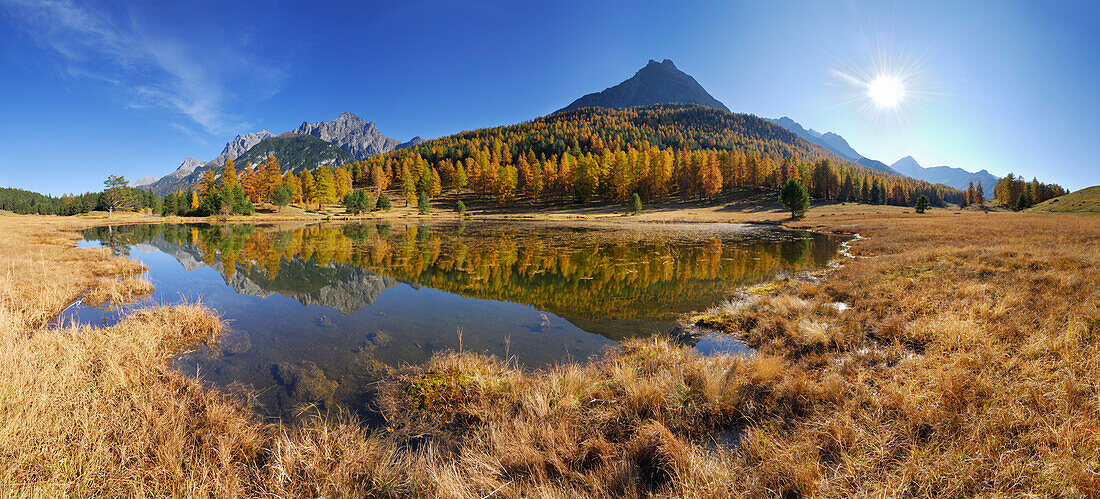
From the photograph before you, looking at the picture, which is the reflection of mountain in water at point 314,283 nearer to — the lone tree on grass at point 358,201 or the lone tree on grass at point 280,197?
the lone tree on grass at point 358,201

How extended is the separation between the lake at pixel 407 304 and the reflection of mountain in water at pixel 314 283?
2.8 inches

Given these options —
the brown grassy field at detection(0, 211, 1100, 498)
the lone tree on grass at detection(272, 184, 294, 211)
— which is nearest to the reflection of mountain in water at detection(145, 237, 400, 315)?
the brown grassy field at detection(0, 211, 1100, 498)

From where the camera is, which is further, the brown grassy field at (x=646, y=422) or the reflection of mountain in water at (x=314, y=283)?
the reflection of mountain in water at (x=314, y=283)

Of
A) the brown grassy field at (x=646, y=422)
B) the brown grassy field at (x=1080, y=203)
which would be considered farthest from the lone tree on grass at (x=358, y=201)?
the brown grassy field at (x=1080, y=203)

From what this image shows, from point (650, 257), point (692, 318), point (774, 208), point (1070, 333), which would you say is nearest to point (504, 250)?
point (650, 257)

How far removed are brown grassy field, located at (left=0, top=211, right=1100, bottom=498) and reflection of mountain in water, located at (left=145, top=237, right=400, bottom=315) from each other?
5.48 metres

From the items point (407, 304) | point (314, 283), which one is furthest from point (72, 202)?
point (407, 304)

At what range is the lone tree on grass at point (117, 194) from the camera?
91475 mm

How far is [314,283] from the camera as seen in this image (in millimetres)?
15930

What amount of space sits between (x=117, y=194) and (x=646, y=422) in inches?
5754

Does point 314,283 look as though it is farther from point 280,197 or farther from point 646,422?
point 280,197

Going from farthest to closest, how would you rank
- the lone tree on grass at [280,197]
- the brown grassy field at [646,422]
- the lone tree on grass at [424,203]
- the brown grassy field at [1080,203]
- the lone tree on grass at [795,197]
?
the lone tree on grass at [424,203] → the lone tree on grass at [280,197] → the lone tree on grass at [795,197] → the brown grassy field at [1080,203] → the brown grassy field at [646,422]

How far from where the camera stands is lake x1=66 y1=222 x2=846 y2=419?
762 cm

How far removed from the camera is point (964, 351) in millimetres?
5465
